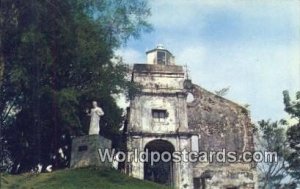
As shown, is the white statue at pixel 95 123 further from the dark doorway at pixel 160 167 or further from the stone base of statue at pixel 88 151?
the dark doorway at pixel 160 167

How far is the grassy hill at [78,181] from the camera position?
14336 millimetres

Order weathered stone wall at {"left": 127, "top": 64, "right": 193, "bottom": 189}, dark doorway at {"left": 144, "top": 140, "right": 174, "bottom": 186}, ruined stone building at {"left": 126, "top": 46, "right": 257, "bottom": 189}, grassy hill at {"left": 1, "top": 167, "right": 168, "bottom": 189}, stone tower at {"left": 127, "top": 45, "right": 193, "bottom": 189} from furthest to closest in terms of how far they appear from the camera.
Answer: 1. dark doorway at {"left": 144, "top": 140, "right": 174, "bottom": 186}
2. ruined stone building at {"left": 126, "top": 46, "right": 257, "bottom": 189}
3. stone tower at {"left": 127, "top": 45, "right": 193, "bottom": 189}
4. weathered stone wall at {"left": 127, "top": 64, "right": 193, "bottom": 189}
5. grassy hill at {"left": 1, "top": 167, "right": 168, "bottom": 189}

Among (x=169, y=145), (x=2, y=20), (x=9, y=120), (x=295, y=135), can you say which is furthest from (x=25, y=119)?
(x=295, y=135)

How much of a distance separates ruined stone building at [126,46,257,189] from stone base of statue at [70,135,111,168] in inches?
284

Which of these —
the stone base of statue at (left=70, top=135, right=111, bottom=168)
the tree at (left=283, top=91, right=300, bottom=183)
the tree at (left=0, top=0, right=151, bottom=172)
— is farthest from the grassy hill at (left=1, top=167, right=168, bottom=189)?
the tree at (left=283, top=91, right=300, bottom=183)

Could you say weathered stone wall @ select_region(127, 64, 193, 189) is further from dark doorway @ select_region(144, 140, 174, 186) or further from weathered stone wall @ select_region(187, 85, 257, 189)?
weathered stone wall @ select_region(187, 85, 257, 189)

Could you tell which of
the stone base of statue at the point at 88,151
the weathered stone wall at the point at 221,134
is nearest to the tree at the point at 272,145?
the weathered stone wall at the point at 221,134

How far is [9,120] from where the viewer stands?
2188 centimetres

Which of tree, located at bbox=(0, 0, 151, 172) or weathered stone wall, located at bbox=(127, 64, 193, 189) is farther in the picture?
weathered stone wall, located at bbox=(127, 64, 193, 189)

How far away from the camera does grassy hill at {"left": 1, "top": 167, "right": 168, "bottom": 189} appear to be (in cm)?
1434

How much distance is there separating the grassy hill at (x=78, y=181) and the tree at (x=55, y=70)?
14.6ft

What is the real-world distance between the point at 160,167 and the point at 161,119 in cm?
326

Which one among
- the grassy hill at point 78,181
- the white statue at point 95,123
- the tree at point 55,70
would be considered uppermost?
the tree at point 55,70

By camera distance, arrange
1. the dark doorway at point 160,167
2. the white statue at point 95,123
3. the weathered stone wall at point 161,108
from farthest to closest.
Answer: the dark doorway at point 160,167, the weathered stone wall at point 161,108, the white statue at point 95,123
